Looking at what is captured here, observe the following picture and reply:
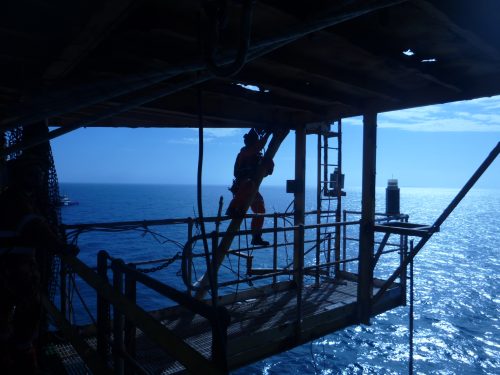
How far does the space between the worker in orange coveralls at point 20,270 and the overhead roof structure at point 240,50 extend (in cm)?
94

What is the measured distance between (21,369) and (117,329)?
1.52 metres

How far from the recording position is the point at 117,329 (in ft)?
10.8

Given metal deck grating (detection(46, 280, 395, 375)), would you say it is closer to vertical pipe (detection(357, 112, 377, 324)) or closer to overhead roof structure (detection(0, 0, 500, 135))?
vertical pipe (detection(357, 112, 377, 324))

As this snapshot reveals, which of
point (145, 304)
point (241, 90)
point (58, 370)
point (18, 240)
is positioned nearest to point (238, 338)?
point (58, 370)

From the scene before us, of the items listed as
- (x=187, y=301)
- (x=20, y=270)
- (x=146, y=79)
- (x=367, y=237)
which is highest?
(x=146, y=79)

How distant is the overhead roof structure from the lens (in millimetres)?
2316

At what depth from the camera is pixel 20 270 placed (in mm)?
3809

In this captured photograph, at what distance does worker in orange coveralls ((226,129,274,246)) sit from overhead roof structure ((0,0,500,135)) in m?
2.05

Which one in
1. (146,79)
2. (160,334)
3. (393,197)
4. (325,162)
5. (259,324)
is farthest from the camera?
(325,162)

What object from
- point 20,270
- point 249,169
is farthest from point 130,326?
point 249,169

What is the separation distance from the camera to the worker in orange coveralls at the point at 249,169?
26.6ft

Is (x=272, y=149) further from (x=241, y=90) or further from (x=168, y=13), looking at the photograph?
(x=168, y=13)

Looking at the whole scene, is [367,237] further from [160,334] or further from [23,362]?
[23,362]

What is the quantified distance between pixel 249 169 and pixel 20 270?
5.29m
